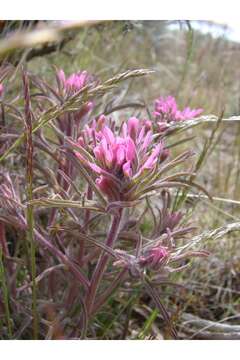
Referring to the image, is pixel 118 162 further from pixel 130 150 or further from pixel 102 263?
pixel 102 263

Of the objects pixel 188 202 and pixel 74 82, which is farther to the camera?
pixel 188 202

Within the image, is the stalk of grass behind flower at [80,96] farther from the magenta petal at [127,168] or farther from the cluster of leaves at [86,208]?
the magenta petal at [127,168]

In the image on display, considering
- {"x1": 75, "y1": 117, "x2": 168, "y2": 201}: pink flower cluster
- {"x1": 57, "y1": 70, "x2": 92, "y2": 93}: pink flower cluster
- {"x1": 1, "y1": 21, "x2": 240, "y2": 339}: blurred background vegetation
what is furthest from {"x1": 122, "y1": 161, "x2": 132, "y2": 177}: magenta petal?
{"x1": 57, "y1": 70, "x2": 92, "y2": 93}: pink flower cluster

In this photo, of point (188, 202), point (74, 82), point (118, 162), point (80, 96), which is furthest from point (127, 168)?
point (188, 202)

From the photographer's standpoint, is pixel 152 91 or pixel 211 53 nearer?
pixel 152 91
